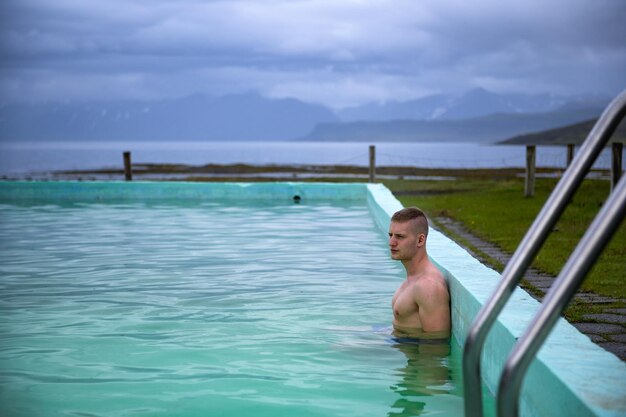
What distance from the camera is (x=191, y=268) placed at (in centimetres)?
788

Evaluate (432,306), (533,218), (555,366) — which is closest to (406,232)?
(432,306)

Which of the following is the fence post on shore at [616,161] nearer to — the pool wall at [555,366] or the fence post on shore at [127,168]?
the pool wall at [555,366]

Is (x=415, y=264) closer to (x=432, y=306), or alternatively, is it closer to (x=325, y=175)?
(x=432, y=306)

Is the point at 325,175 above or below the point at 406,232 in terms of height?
above

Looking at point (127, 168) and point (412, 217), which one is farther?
point (127, 168)

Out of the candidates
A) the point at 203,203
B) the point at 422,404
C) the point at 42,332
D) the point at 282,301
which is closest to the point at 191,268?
the point at 282,301

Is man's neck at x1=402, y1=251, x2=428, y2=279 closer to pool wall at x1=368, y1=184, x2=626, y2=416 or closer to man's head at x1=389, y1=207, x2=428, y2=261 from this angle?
man's head at x1=389, y1=207, x2=428, y2=261

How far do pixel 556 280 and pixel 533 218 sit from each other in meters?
10.4

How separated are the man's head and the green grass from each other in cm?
217

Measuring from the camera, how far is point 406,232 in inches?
177

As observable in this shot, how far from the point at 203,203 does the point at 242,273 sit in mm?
8967

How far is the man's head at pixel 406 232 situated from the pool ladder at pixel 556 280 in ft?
8.08

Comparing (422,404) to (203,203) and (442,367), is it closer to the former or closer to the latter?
(442,367)

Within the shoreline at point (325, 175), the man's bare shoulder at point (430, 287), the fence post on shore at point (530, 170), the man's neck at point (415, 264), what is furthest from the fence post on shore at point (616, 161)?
the shoreline at point (325, 175)
